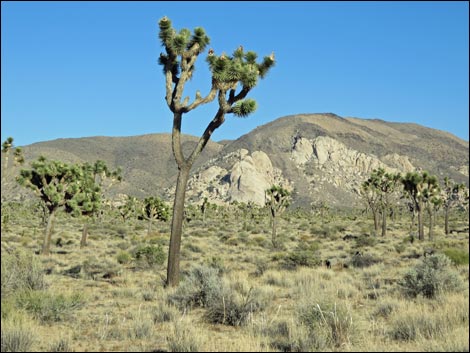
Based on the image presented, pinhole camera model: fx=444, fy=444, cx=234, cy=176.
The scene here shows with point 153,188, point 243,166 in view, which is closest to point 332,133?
point 243,166

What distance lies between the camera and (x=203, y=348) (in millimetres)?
6645

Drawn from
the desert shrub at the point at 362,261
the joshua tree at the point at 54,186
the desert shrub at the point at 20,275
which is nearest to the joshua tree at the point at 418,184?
the desert shrub at the point at 362,261

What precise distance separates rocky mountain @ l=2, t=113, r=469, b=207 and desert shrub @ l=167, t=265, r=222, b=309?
391 ft

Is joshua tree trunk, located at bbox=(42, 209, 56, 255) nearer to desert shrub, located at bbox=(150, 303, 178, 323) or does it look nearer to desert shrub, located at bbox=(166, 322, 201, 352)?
desert shrub, located at bbox=(150, 303, 178, 323)

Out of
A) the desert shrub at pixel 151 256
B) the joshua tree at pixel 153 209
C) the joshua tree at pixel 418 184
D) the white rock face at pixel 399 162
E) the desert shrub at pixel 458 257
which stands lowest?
the desert shrub at pixel 151 256

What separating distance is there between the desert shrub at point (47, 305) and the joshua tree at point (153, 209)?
3792 cm

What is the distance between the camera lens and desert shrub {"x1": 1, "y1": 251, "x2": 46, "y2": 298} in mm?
9547

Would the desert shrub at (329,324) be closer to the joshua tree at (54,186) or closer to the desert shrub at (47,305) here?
the desert shrub at (47,305)

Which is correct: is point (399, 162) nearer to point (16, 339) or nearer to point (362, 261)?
point (362, 261)

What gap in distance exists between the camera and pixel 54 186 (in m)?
24.6

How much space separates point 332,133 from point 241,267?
173 metres

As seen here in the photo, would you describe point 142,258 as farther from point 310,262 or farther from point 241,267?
point 310,262

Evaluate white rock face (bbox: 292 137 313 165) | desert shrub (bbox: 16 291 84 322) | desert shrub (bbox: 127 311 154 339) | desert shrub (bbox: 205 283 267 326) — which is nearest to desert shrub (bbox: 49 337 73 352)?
desert shrub (bbox: 127 311 154 339)

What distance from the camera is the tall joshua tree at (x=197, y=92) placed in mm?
12406
